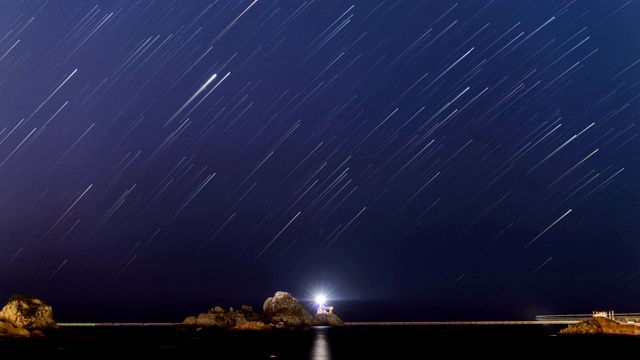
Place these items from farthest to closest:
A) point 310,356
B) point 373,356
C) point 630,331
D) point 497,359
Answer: point 630,331 < point 310,356 < point 373,356 < point 497,359

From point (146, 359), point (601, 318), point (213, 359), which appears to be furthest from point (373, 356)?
point (601, 318)

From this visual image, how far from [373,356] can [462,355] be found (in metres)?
15.9

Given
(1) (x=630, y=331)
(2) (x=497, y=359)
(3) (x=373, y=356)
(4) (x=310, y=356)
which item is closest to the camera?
(2) (x=497, y=359)

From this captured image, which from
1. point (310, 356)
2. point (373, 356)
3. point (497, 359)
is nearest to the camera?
point (497, 359)

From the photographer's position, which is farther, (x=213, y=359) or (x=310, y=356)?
(x=310, y=356)

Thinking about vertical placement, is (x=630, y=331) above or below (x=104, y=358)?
above

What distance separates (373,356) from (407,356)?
Answer: 19.1 feet

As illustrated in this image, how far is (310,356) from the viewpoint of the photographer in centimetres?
10469

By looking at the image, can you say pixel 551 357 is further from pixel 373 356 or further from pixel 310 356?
pixel 310 356

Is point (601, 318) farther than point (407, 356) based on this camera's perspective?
Yes

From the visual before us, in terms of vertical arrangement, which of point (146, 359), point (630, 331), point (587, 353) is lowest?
point (146, 359)

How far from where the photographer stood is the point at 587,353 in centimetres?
10650

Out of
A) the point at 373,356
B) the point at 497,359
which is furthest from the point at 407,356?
the point at 497,359

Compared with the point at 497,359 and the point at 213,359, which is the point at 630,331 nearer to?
the point at 497,359
